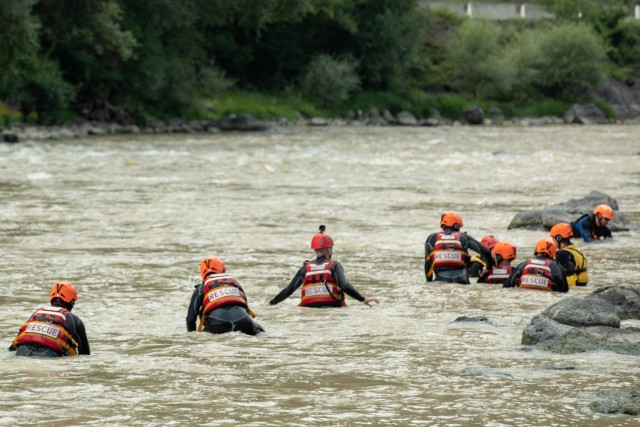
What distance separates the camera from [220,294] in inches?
513

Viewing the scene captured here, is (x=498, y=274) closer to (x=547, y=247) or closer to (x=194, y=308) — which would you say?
(x=547, y=247)

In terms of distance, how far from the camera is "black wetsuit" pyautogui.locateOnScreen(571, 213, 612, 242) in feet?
69.6

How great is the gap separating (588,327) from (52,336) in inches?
205

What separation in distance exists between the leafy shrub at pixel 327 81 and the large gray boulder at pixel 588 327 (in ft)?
190

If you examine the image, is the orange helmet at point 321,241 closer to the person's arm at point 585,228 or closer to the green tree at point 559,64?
the person's arm at point 585,228

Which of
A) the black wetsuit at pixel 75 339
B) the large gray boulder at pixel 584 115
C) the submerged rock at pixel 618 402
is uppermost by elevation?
the large gray boulder at pixel 584 115

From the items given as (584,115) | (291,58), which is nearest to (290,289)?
(291,58)

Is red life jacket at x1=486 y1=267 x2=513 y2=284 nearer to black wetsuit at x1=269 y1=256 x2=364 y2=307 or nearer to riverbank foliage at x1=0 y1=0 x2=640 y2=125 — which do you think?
black wetsuit at x1=269 y1=256 x2=364 y2=307

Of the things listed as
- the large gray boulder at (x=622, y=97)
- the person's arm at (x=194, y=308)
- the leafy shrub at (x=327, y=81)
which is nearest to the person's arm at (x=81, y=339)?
the person's arm at (x=194, y=308)

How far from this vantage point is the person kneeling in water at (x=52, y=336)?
11742mm

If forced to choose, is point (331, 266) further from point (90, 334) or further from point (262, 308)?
point (90, 334)

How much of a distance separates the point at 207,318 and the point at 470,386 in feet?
11.6

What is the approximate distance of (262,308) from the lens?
15.0 m

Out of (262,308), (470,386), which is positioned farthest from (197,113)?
(470,386)
